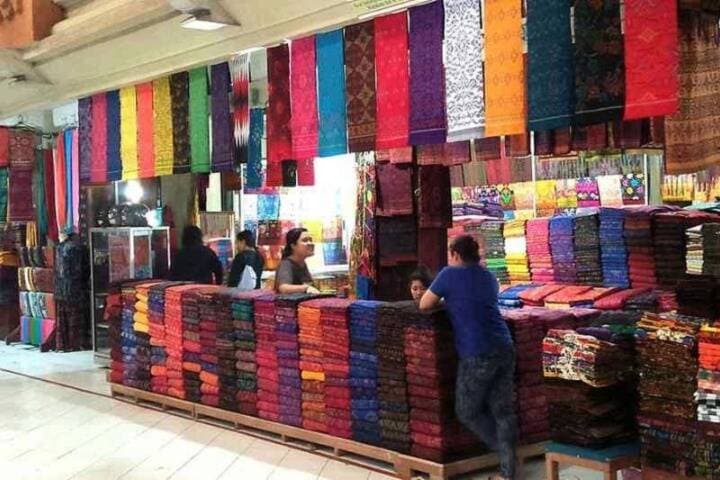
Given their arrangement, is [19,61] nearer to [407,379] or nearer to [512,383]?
[407,379]

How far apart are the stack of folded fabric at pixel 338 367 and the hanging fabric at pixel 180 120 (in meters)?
2.41

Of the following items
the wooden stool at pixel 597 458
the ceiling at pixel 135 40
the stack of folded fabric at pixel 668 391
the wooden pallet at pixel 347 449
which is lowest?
the wooden pallet at pixel 347 449

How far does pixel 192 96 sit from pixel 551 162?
3332mm

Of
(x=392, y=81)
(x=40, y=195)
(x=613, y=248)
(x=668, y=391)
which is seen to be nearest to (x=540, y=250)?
(x=613, y=248)

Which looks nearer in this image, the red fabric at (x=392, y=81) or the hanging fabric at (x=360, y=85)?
the red fabric at (x=392, y=81)

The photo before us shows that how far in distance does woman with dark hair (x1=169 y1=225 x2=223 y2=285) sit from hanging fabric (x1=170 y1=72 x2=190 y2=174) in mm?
1264

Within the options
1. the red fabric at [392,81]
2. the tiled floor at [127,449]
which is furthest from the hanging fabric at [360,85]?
the tiled floor at [127,449]

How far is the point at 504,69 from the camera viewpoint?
4.92 meters

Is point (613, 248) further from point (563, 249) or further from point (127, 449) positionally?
point (127, 449)

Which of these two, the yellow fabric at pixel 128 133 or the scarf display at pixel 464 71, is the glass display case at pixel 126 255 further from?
the scarf display at pixel 464 71

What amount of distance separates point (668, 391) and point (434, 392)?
5.92ft

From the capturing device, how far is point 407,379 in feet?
17.8

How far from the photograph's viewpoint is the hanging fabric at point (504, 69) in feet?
15.9

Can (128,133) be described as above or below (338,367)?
above
